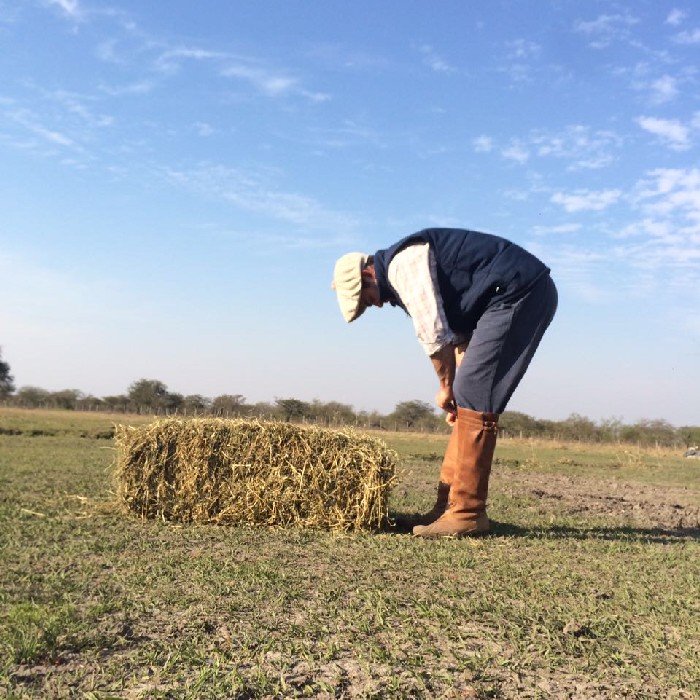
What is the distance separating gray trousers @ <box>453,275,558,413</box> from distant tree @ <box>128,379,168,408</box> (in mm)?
54347

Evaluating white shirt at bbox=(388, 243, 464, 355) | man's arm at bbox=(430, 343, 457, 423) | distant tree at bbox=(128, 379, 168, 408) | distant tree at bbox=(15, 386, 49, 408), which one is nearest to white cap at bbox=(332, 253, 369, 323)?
white shirt at bbox=(388, 243, 464, 355)

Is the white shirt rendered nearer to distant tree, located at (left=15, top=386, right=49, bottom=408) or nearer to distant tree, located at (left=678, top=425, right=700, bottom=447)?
distant tree, located at (left=678, top=425, right=700, bottom=447)

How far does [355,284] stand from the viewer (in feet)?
14.4

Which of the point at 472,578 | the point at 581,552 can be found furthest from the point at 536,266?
the point at 472,578

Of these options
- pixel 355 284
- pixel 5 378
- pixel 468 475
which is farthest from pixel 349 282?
pixel 5 378

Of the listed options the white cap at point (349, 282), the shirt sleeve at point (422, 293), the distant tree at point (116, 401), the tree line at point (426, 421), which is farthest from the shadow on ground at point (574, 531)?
the distant tree at point (116, 401)

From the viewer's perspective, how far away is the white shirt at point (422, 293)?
13.5ft

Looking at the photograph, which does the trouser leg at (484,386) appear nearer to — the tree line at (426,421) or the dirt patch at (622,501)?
the dirt patch at (622,501)

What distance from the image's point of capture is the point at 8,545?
3.69 m

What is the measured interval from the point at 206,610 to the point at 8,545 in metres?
1.78

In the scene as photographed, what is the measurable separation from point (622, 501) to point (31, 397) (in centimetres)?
7994

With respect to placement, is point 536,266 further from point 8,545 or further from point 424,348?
point 8,545

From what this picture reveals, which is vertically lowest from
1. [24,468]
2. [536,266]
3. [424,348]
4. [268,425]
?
[24,468]

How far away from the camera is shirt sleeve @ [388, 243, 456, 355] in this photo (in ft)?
13.5
